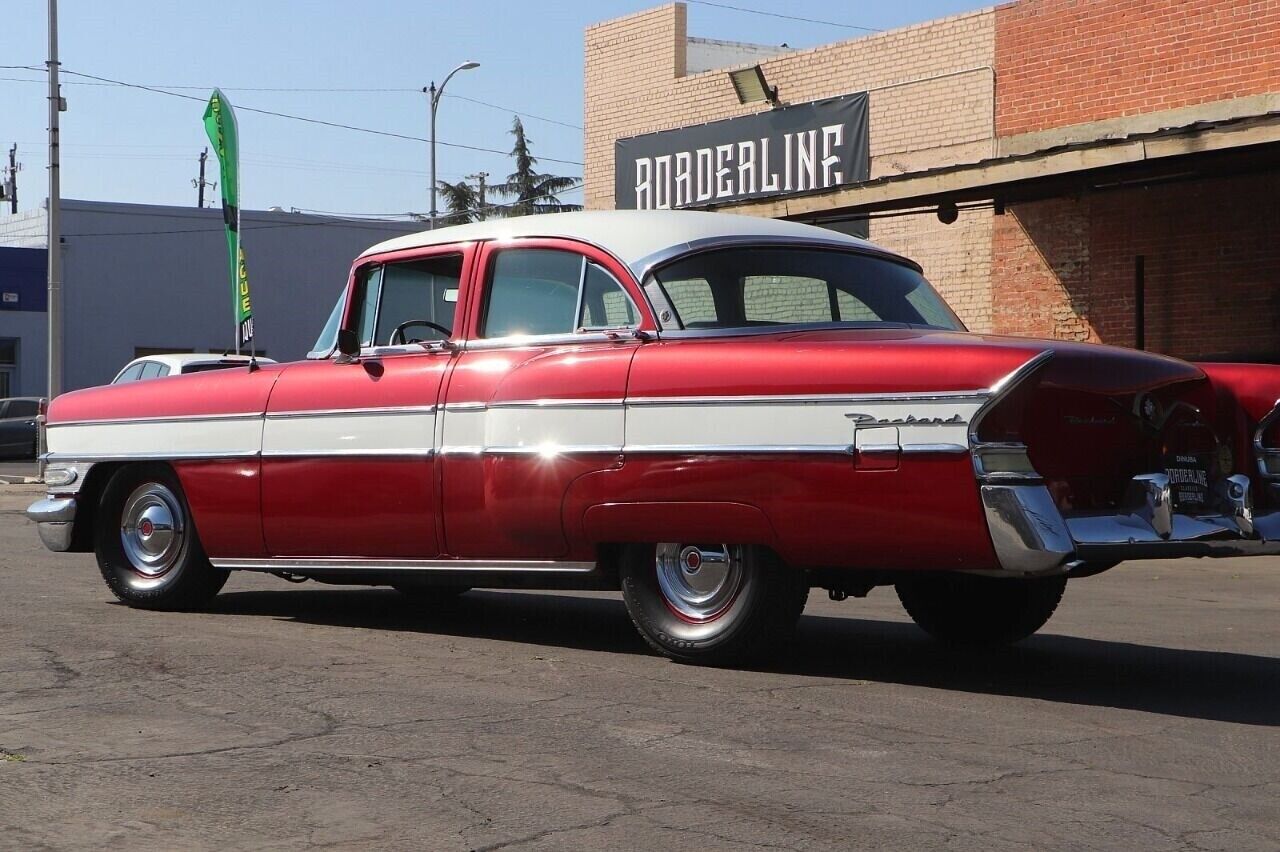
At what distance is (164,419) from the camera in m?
8.80

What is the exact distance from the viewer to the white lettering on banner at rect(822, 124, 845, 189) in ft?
67.8

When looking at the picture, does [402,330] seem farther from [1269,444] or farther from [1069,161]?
[1069,161]

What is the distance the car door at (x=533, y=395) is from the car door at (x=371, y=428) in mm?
178

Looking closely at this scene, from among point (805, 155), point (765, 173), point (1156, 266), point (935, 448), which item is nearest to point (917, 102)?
point (805, 155)

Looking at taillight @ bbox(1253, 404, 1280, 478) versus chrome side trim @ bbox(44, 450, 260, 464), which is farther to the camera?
chrome side trim @ bbox(44, 450, 260, 464)

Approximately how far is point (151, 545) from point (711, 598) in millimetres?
3560

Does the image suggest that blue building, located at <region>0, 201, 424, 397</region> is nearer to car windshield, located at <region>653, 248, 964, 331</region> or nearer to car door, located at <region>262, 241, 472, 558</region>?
car door, located at <region>262, 241, 472, 558</region>

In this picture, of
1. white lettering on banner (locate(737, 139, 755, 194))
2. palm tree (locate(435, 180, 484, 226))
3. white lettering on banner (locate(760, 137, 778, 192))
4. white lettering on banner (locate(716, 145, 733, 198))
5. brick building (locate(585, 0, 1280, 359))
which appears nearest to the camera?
brick building (locate(585, 0, 1280, 359))

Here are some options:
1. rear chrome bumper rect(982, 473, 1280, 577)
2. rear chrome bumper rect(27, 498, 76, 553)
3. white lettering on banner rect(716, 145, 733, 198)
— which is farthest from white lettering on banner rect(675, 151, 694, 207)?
rear chrome bumper rect(982, 473, 1280, 577)

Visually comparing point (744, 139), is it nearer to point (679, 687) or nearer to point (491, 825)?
point (679, 687)

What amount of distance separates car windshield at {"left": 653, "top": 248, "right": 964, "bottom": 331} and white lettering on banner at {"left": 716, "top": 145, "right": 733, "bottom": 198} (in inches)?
556

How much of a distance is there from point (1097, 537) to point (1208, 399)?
0.95 metres

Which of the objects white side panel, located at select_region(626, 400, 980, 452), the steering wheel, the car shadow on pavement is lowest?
the car shadow on pavement

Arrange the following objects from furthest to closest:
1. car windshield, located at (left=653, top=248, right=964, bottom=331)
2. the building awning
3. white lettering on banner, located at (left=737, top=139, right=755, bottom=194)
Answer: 1. white lettering on banner, located at (left=737, top=139, right=755, bottom=194)
2. the building awning
3. car windshield, located at (left=653, top=248, right=964, bottom=331)
